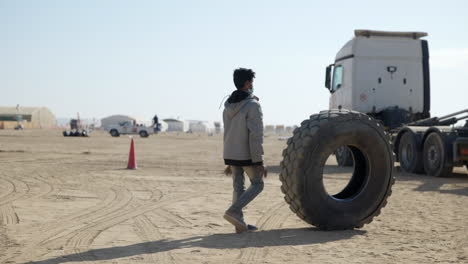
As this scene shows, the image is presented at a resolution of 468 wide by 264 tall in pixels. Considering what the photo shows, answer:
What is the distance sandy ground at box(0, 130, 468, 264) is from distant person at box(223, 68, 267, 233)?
0.37 metres

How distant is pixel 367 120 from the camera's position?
258 inches

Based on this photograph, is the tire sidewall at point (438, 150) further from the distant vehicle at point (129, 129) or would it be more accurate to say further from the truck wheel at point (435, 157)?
the distant vehicle at point (129, 129)

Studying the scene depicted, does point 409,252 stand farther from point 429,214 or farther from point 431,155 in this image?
point 431,155

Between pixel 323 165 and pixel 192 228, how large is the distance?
1695 millimetres

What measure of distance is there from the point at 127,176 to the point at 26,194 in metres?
3.42

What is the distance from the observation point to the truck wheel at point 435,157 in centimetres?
1279

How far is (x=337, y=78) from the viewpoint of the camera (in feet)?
57.4

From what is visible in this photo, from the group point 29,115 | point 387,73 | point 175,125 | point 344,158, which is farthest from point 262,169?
point 29,115

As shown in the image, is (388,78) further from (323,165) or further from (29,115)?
(29,115)

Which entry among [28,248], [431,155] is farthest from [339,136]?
[431,155]

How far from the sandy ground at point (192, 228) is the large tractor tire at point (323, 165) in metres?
0.23

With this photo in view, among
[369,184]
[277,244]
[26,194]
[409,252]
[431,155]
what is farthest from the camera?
[431,155]

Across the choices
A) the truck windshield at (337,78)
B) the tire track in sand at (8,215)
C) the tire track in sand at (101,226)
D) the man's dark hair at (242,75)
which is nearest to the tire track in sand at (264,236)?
the tire track in sand at (101,226)

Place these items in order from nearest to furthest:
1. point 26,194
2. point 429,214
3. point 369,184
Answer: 1. point 369,184
2. point 429,214
3. point 26,194
